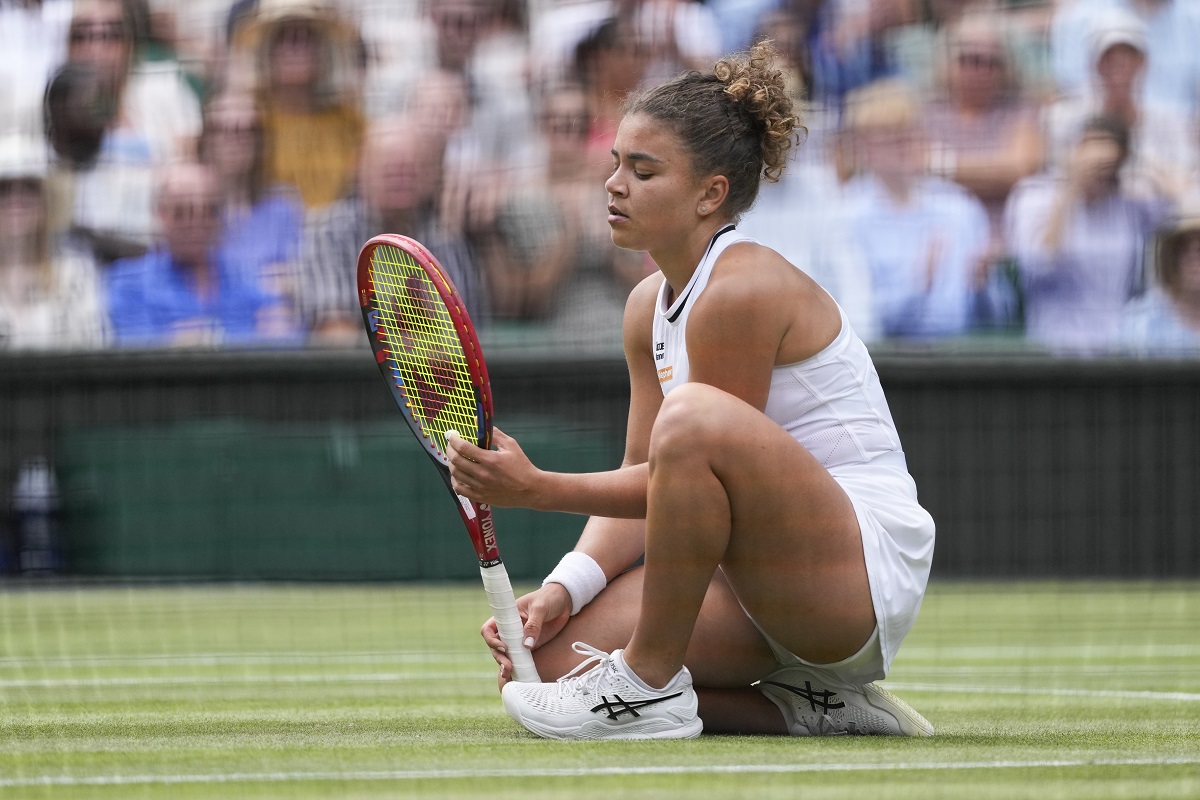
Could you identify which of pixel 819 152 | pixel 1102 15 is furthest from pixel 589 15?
pixel 1102 15

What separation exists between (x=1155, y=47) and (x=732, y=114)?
215 inches

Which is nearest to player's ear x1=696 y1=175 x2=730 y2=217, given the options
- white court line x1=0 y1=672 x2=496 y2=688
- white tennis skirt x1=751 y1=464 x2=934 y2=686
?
white tennis skirt x1=751 y1=464 x2=934 y2=686

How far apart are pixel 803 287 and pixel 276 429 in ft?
15.2

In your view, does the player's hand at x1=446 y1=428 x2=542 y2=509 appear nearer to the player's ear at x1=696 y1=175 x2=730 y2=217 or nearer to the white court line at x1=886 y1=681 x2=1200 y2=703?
the player's ear at x1=696 y1=175 x2=730 y2=217

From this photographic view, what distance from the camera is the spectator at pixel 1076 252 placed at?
7484 millimetres

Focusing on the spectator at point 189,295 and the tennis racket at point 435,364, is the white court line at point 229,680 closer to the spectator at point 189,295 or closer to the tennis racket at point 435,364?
the tennis racket at point 435,364

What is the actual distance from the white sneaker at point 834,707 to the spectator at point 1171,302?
479 centimetres

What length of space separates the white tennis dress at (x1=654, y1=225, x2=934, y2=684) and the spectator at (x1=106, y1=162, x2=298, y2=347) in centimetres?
463

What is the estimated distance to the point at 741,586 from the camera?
2865 mm

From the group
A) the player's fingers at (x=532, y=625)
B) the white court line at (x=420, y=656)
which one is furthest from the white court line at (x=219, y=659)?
the player's fingers at (x=532, y=625)

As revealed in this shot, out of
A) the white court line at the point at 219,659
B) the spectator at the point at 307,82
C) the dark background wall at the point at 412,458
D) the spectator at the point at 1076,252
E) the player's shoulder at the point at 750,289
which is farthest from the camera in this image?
the spectator at the point at 307,82

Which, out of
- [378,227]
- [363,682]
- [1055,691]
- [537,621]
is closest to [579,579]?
[537,621]

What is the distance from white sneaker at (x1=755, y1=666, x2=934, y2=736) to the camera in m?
3.02

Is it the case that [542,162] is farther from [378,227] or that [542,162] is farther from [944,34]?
[944,34]
